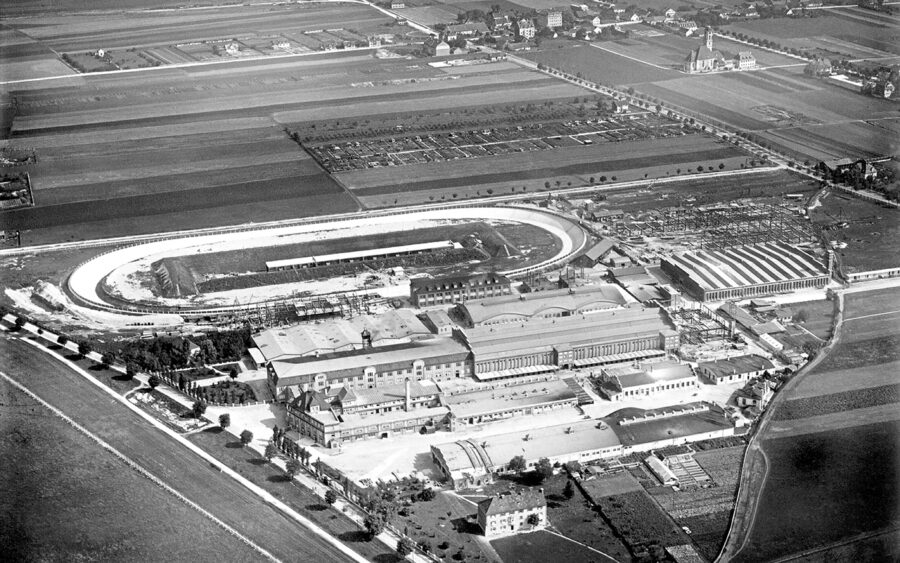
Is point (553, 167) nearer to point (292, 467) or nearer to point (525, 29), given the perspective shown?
point (292, 467)

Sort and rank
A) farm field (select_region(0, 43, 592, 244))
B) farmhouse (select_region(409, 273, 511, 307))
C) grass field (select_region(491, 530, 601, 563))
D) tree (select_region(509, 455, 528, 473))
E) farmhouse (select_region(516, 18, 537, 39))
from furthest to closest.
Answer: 1. farmhouse (select_region(516, 18, 537, 39))
2. farm field (select_region(0, 43, 592, 244))
3. farmhouse (select_region(409, 273, 511, 307))
4. tree (select_region(509, 455, 528, 473))
5. grass field (select_region(491, 530, 601, 563))

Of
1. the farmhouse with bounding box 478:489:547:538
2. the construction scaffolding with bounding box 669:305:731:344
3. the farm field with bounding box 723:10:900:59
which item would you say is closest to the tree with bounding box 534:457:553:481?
the farmhouse with bounding box 478:489:547:538

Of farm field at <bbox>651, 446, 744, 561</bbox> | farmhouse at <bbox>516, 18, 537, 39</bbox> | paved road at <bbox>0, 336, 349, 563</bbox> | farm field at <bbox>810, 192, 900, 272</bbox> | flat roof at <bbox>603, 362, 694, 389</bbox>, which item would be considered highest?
farmhouse at <bbox>516, 18, 537, 39</bbox>

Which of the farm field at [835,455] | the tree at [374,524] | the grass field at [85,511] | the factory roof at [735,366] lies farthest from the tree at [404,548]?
the factory roof at [735,366]

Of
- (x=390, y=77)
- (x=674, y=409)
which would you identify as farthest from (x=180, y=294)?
(x=390, y=77)

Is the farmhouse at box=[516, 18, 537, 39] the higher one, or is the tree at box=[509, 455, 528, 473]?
the farmhouse at box=[516, 18, 537, 39]

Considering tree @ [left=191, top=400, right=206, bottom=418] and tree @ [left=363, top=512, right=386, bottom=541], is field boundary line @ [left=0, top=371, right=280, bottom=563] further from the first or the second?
tree @ [left=191, top=400, right=206, bottom=418]

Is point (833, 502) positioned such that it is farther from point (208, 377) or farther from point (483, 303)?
point (208, 377)

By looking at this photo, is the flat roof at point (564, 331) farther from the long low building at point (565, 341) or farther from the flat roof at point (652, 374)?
the flat roof at point (652, 374)
